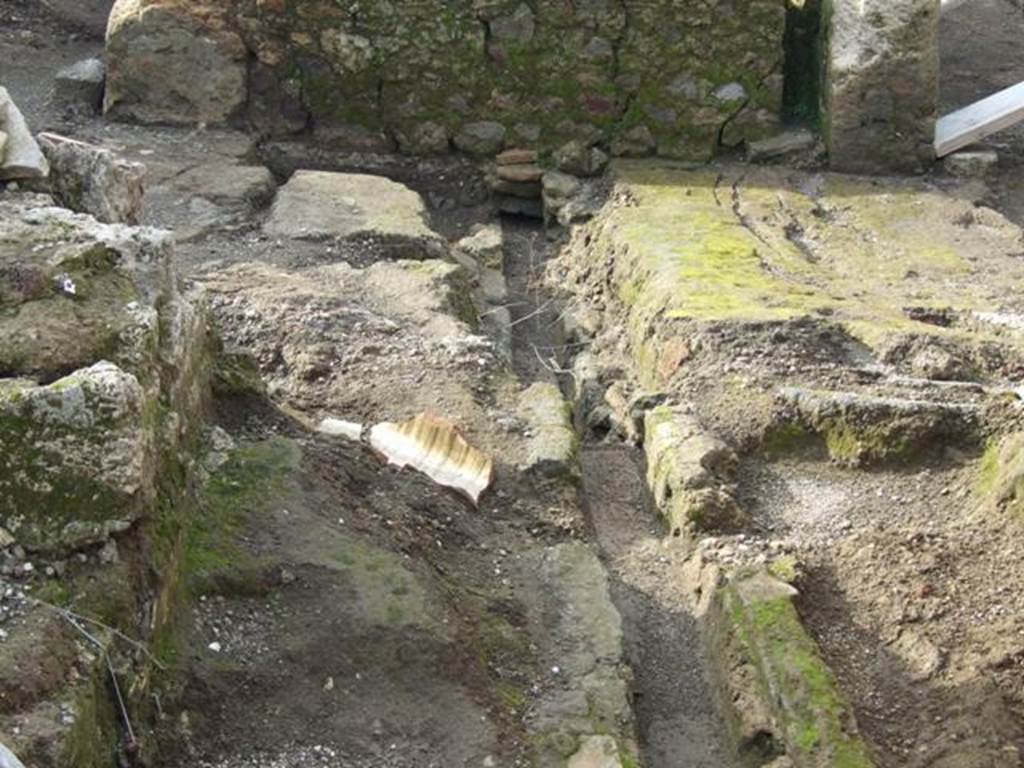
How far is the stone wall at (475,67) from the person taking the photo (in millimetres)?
7066

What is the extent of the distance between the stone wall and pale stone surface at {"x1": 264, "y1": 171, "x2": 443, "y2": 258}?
83 centimetres

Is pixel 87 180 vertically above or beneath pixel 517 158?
above

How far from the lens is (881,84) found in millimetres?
6930

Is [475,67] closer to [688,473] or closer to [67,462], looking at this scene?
Result: [688,473]

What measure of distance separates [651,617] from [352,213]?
2597 millimetres

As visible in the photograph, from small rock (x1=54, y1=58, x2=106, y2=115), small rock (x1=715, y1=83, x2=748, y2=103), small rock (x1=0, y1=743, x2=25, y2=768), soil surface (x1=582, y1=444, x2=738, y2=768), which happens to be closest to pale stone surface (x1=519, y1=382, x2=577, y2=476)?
soil surface (x1=582, y1=444, x2=738, y2=768)

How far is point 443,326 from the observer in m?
4.89

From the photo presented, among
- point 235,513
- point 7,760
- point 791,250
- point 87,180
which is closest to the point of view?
point 7,760

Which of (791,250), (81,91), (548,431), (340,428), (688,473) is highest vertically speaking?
(340,428)

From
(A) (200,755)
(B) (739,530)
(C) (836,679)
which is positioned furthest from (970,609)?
(A) (200,755)

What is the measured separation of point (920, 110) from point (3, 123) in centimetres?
463

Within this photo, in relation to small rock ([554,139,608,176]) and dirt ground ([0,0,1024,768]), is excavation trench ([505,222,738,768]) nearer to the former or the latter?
dirt ground ([0,0,1024,768])

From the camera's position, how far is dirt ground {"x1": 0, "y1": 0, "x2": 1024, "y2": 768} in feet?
9.55

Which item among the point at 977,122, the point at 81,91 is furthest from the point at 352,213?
the point at 977,122
